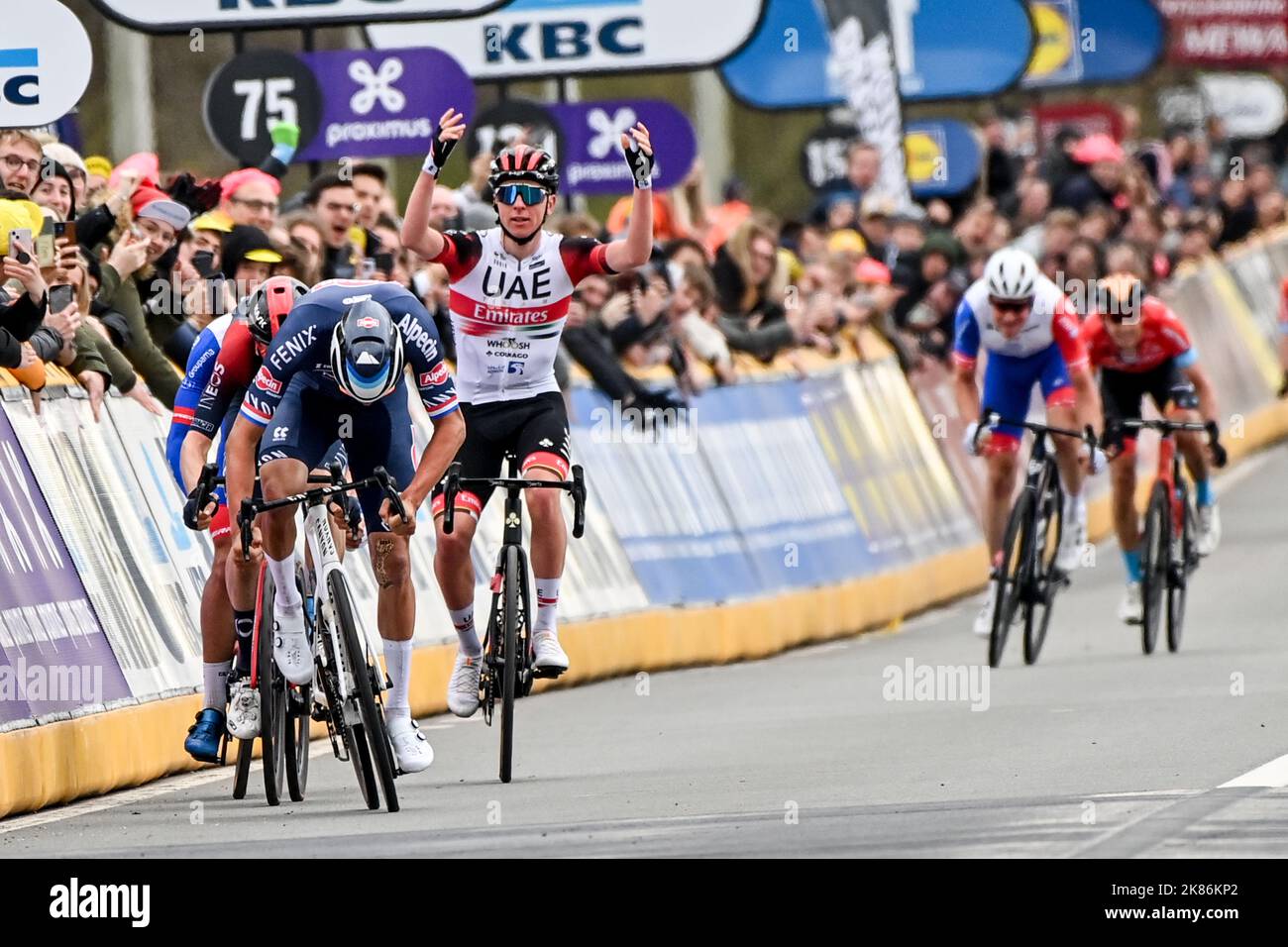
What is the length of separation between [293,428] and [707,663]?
7.14 meters

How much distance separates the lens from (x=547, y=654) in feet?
40.8

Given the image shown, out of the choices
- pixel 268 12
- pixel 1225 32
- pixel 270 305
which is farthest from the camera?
pixel 1225 32

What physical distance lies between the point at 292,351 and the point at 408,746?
1502 mm

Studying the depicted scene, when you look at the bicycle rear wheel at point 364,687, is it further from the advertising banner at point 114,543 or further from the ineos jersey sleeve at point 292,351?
the advertising banner at point 114,543

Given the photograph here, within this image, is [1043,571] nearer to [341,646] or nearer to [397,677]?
[397,677]

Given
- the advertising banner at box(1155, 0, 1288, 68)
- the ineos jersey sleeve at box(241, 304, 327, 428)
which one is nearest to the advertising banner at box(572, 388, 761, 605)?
the ineos jersey sleeve at box(241, 304, 327, 428)

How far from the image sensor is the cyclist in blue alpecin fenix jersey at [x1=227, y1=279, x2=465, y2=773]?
11.0 m

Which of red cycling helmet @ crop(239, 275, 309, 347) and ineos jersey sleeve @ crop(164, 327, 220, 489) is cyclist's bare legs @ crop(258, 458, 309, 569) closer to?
red cycling helmet @ crop(239, 275, 309, 347)

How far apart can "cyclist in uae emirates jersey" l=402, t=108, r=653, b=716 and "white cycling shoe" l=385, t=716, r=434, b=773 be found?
3.10 ft

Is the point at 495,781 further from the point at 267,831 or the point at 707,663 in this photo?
the point at 707,663

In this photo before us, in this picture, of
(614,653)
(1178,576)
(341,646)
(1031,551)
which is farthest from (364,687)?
(1178,576)

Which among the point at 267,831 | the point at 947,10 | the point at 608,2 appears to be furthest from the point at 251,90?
the point at 947,10

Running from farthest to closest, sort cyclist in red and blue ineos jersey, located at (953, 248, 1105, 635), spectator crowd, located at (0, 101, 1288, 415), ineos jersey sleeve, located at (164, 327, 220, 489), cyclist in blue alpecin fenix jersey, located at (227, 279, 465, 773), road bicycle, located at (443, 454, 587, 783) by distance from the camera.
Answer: cyclist in red and blue ineos jersey, located at (953, 248, 1105, 635)
spectator crowd, located at (0, 101, 1288, 415)
road bicycle, located at (443, 454, 587, 783)
ineos jersey sleeve, located at (164, 327, 220, 489)
cyclist in blue alpecin fenix jersey, located at (227, 279, 465, 773)

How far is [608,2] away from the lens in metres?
18.3
